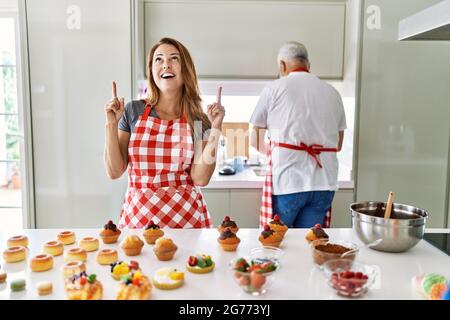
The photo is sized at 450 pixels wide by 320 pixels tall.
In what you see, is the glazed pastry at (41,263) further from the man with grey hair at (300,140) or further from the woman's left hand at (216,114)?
the man with grey hair at (300,140)

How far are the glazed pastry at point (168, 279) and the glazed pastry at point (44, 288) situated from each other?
8.4 inches

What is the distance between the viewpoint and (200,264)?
1.01m

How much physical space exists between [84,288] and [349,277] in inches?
21.3

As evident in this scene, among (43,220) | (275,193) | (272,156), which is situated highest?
(272,156)

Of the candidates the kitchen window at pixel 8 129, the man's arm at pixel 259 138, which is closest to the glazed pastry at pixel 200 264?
the man's arm at pixel 259 138

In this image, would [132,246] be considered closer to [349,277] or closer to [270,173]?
Answer: [349,277]

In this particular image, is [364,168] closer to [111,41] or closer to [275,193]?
[275,193]

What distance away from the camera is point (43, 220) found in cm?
240

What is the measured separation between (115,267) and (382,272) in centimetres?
62

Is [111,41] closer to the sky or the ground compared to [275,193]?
closer to the sky

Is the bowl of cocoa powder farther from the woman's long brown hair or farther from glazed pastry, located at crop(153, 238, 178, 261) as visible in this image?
the woman's long brown hair

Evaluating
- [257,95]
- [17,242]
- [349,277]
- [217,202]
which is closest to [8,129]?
[217,202]
